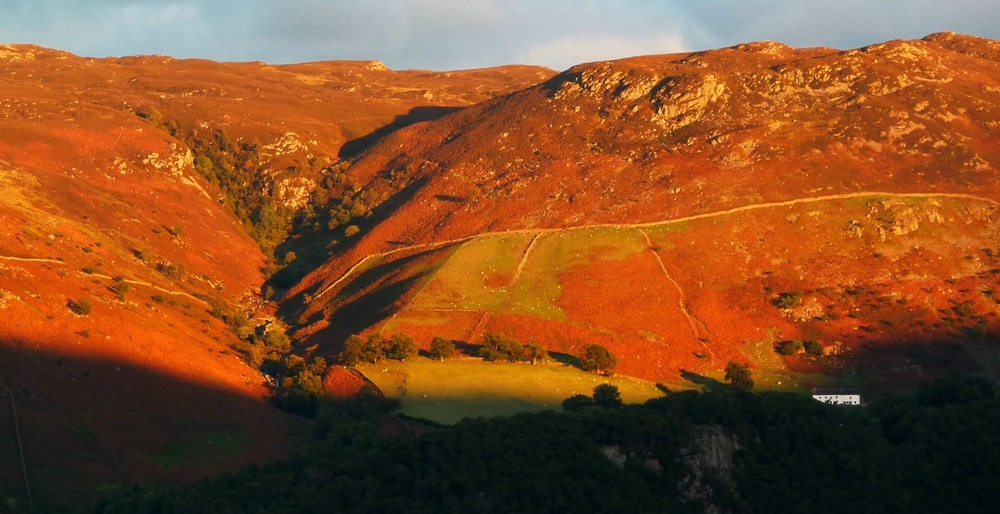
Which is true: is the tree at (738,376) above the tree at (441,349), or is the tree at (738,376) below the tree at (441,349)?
above

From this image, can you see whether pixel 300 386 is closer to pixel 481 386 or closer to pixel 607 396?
pixel 481 386

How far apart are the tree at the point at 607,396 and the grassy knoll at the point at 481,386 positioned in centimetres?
211

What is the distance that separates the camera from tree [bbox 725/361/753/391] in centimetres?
7338

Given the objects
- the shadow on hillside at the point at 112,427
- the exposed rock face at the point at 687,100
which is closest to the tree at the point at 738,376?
the shadow on hillside at the point at 112,427

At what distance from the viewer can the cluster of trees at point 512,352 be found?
77812mm

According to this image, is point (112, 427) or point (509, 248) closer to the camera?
point (112, 427)

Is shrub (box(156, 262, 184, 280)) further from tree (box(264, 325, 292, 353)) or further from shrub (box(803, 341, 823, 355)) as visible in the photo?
shrub (box(803, 341, 823, 355))

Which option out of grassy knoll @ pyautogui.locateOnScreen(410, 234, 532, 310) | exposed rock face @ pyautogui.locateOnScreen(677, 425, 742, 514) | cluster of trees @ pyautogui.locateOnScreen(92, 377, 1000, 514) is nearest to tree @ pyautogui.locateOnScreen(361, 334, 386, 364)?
grassy knoll @ pyautogui.locateOnScreen(410, 234, 532, 310)

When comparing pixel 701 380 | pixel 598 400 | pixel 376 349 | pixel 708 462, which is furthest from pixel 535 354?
pixel 708 462

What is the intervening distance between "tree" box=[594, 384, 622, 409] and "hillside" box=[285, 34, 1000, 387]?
6.97 m

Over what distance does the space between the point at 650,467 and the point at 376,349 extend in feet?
95.3

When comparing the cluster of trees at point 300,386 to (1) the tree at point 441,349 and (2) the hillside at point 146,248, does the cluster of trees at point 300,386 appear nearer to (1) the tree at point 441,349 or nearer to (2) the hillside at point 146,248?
(2) the hillside at point 146,248

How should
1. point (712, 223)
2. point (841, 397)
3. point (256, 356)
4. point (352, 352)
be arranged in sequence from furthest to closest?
point (712, 223)
point (256, 356)
point (352, 352)
point (841, 397)

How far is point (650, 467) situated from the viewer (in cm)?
5397
